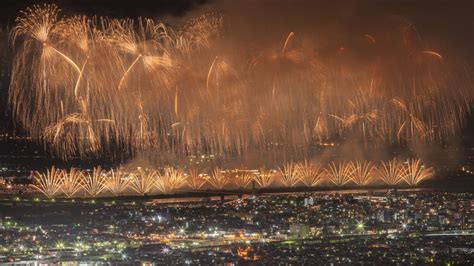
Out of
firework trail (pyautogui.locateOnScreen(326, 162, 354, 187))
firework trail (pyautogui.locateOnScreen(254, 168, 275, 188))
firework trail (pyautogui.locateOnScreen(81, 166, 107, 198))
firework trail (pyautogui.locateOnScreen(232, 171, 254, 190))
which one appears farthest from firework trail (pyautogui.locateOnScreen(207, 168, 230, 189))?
firework trail (pyautogui.locateOnScreen(81, 166, 107, 198))

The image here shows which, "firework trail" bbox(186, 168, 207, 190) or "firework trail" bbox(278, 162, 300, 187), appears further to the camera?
"firework trail" bbox(278, 162, 300, 187)

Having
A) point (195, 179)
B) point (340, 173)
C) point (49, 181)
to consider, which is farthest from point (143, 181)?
point (340, 173)

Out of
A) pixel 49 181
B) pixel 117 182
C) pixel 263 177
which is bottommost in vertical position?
pixel 117 182

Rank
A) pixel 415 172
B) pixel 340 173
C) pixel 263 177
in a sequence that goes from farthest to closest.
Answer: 1. pixel 415 172
2. pixel 340 173
3. pixel 263 177

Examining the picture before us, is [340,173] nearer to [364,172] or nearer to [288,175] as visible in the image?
[364,172]

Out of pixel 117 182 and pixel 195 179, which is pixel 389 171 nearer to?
pixel 195 179

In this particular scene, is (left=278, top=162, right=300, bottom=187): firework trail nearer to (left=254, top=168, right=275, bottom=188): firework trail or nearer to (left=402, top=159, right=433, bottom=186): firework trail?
(left=254, top=168, right=275, bottom=188): firework trail

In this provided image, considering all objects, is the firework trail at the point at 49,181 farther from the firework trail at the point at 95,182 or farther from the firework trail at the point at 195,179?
the firework trail at the point at 195,179

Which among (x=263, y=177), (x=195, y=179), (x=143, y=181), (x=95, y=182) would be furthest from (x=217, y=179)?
(x=95, y=182)

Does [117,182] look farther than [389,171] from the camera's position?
No

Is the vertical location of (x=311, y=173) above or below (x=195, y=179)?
above

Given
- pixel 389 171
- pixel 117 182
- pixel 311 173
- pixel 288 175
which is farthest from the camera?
pixel 389 171
